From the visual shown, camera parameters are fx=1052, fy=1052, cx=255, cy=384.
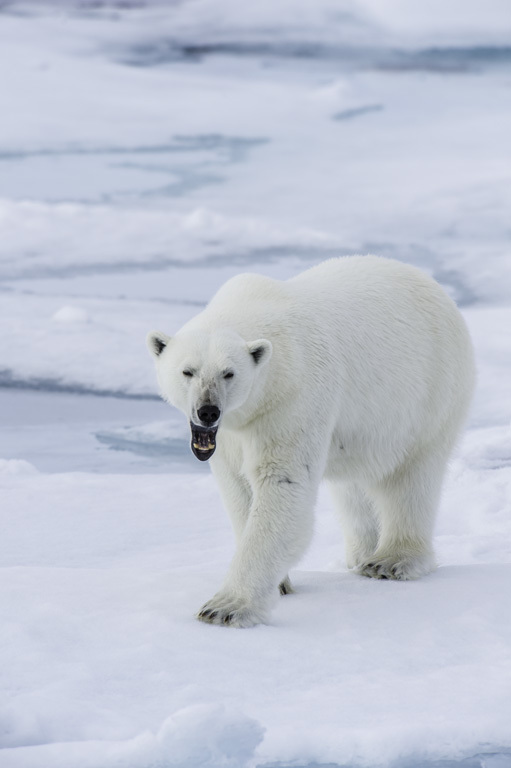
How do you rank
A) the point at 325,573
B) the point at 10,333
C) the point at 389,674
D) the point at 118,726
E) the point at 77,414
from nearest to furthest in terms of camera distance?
the point at 118,726 < the point at 389,674 < the point at 325,573 < the point at 77,414 < the point at 10,333

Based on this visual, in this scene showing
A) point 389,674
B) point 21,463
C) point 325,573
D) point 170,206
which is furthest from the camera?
point 170,206

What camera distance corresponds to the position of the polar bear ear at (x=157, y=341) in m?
A: 2.85

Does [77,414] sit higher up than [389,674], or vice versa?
[389,674]

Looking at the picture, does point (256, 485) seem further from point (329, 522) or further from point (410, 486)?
point (329, 522)

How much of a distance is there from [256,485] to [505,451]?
253cm

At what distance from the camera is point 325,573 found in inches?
137

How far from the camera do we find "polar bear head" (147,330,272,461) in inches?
105

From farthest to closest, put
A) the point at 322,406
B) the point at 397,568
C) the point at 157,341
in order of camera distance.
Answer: the point at 397,568
the point at 322,406
the point at 157,341

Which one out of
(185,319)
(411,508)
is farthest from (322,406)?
(185,319)

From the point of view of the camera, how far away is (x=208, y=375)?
106 inches

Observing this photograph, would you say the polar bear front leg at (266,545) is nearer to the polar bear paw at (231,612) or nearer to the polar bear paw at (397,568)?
the polar bear paw at (231,612)

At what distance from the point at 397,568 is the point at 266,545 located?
0.71 m

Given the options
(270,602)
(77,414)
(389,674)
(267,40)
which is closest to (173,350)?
Result: (270,602)

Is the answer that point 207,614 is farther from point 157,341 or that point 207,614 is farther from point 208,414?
point 157,341
